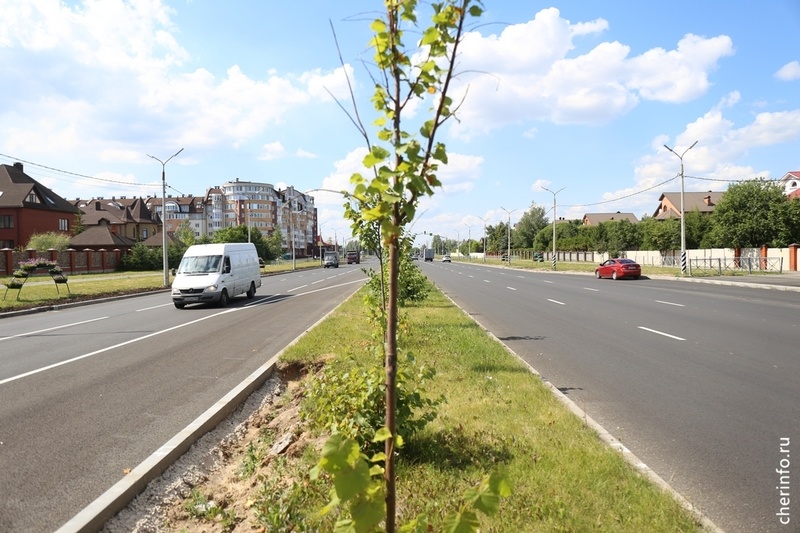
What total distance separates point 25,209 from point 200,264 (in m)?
52.1

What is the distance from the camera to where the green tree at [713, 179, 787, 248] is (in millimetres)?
48406

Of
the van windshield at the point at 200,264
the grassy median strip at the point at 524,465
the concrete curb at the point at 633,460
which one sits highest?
the van windshield at the point at 200,264

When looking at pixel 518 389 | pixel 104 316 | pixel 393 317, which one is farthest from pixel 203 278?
pixel 393 317

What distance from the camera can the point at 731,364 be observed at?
27.6 ft

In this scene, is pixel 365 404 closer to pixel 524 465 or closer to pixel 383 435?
pixel 524 465

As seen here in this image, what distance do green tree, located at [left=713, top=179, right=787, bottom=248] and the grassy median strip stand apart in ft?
168

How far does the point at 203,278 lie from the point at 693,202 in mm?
104066

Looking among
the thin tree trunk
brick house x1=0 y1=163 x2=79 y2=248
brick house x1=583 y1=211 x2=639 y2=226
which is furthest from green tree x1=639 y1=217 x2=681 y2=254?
brick house x1=0 y1=163 x2=79 y2=248

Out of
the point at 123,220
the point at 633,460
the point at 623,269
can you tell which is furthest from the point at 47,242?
the point at 633,460

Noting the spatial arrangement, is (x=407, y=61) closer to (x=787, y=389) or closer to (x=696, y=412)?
(x=696, y=412)

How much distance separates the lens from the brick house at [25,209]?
193ft

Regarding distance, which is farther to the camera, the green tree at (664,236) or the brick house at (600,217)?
the brick house at (600,217)
